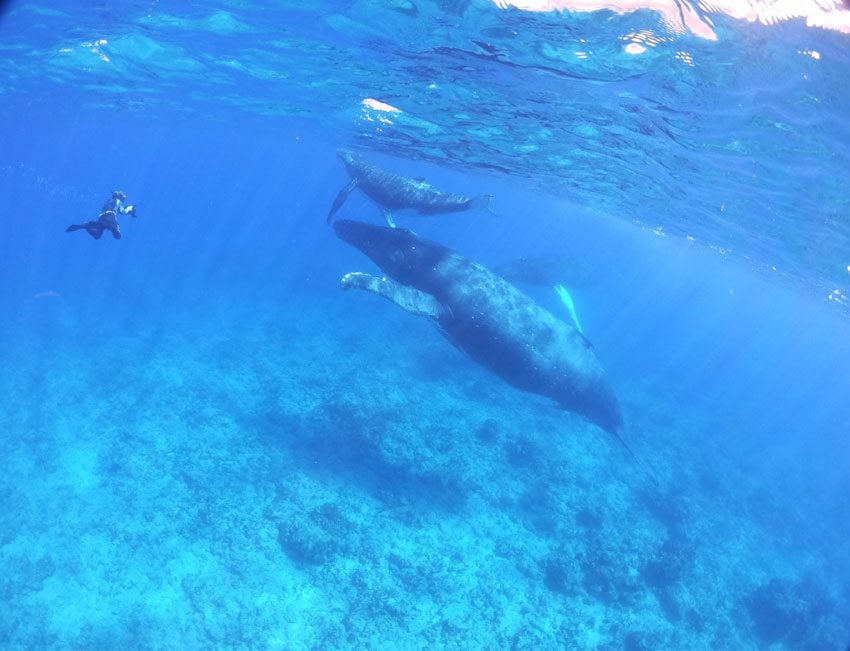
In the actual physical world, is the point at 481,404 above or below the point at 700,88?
below

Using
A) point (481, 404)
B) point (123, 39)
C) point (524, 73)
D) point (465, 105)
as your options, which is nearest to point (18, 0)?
point (123, 39)

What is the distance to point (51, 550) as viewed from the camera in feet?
38.6

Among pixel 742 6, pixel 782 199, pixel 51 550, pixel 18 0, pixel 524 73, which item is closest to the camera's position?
pixel 742 6

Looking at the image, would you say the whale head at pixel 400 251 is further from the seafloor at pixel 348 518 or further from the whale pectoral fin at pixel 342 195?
the seafloor at pixel 348 518

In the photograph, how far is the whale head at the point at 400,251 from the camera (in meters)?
11.7

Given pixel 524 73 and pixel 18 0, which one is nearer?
pixel 524 73

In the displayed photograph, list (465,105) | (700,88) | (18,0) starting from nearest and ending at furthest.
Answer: (700,88)
(18,0)
(465,105)

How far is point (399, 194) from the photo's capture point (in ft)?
51.6

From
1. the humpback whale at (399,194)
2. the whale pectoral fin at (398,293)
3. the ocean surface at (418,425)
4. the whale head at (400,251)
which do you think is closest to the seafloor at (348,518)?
the ocean surface at (418,425)

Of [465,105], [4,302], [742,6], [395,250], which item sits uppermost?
[742,6]

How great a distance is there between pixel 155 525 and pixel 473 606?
818cm

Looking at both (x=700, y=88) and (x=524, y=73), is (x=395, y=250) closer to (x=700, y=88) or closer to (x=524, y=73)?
(x=524, y=73)

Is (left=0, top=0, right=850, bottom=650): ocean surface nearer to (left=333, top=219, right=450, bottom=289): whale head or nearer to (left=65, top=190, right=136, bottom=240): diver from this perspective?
(left=333, top=219, right=450, bottom=289): whale head

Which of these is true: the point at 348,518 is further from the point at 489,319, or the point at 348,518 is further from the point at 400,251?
the point at 400,251
